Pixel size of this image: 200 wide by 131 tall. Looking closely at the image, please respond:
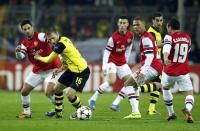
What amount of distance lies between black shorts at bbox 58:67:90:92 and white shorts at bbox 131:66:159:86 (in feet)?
3.76

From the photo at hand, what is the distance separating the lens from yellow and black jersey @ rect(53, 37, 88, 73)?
656 inches

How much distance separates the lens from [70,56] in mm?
16844

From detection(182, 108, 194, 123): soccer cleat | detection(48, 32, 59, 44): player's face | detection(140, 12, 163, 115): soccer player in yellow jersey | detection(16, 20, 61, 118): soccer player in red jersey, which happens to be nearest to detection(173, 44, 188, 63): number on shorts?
detection(182, 108, 194, 123): soccer cleat

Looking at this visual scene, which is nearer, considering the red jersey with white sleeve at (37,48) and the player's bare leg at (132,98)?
the player's bare leg at (132,98)

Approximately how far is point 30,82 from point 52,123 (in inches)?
92.5

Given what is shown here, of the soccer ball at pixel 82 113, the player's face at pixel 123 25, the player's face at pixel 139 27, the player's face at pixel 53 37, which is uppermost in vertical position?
the player's face at pixel 123 25

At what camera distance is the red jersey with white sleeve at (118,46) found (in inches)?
804

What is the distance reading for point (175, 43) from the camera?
1617cm

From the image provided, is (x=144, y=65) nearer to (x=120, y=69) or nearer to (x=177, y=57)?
(x=177, y=57)

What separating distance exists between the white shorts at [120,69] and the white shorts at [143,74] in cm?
348

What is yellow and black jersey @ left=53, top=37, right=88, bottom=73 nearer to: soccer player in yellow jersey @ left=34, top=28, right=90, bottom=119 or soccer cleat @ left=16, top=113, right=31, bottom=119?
soccer player in yellow jersey @ left=34, top=28, right=90, bottom=119

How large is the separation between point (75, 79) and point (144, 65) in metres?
1.67

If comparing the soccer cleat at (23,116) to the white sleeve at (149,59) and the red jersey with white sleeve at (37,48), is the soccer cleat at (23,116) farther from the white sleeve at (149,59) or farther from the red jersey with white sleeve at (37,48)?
the white sleeve at (149,59)

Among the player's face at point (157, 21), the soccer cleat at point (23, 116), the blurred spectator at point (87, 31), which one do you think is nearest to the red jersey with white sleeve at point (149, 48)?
the player's face at point (157, 21)
